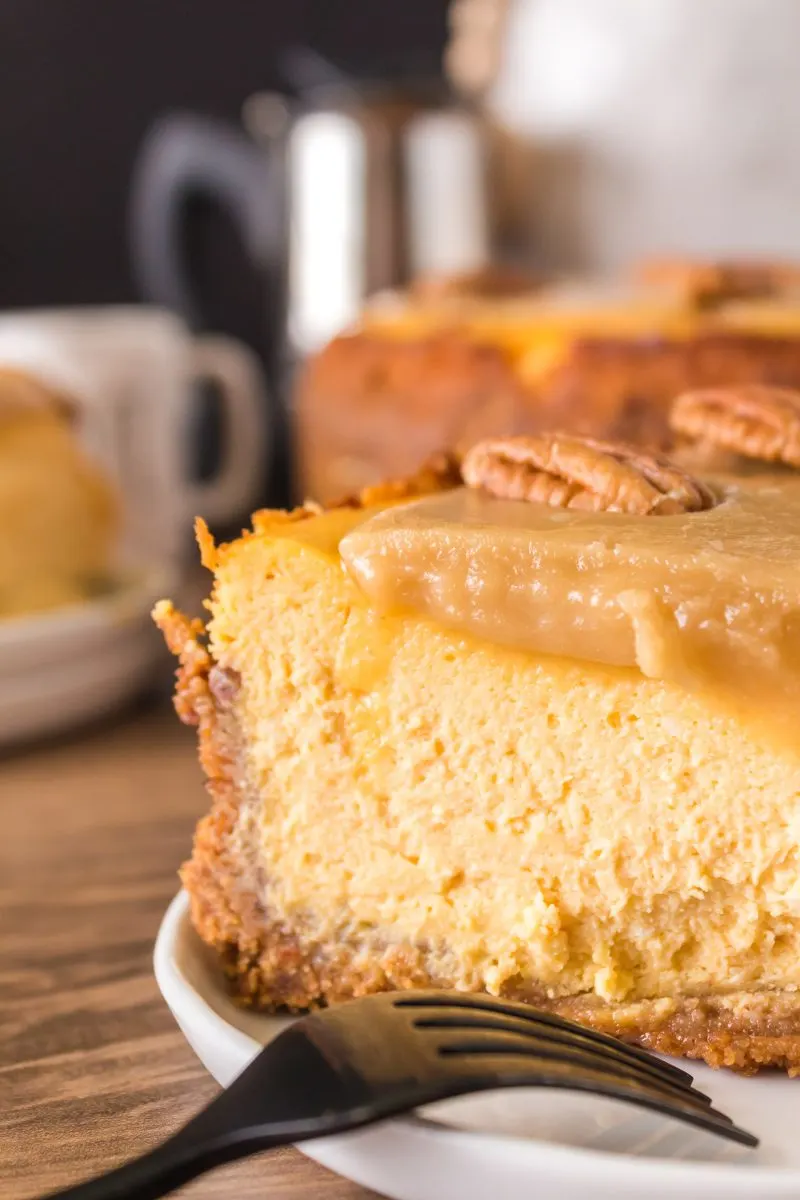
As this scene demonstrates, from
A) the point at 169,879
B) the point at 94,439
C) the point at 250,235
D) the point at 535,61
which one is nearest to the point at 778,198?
the point at 535,61

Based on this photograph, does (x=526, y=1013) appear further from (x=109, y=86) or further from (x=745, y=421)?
(x=109, y=86)

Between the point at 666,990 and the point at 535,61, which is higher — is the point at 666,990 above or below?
below

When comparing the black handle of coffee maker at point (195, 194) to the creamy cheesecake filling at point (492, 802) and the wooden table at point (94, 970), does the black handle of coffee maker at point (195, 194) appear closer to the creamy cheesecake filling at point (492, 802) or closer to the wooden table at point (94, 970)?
the wooden table at point (94, 970)

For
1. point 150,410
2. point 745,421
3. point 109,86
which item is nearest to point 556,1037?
point 745,421

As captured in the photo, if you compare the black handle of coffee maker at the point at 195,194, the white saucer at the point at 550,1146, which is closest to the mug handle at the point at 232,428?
the black handle of coffee maker at the point at 195,194

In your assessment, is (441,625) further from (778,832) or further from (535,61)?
(535,61)

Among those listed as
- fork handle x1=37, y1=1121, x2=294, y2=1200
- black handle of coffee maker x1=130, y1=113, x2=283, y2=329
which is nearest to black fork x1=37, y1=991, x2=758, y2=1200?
fork handle x1=37, y1=1121, x2=294, y2=1200

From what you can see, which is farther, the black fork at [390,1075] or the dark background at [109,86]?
the dark background at [109,86]

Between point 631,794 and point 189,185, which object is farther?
point 189,185
